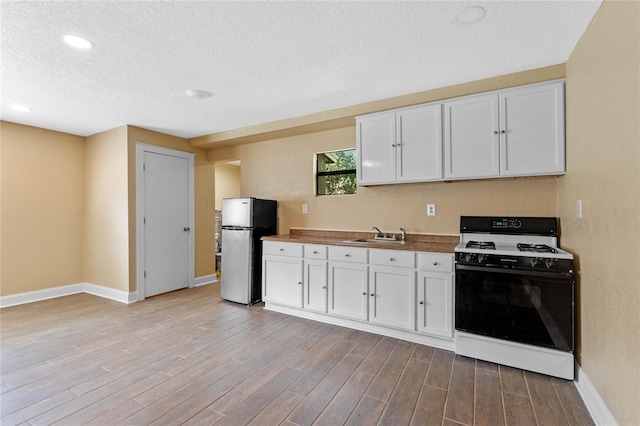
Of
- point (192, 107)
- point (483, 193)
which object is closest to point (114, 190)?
point (192, 107)

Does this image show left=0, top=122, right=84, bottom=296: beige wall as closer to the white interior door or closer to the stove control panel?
the white interior door

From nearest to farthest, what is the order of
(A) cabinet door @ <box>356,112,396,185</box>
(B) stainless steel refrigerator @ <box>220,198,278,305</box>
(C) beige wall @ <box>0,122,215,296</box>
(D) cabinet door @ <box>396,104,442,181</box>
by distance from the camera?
(D) cabinet door @ <box>396,104,442,181</box>, (A) cabinet door @ <box>356,112,396,185</box>, (B) stainless steel refrigerator @ <box>220,198,278,305</box>, (C) beige wall @ <box>0,122,215,296</box>

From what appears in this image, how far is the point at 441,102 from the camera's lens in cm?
285

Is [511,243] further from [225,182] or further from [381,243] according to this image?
[225,182]

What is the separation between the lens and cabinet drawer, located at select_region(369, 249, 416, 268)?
274 centimetres

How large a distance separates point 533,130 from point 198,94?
A: 306 centimetres

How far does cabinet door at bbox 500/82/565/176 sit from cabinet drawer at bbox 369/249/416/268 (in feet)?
3.56

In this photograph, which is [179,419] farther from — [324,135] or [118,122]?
[118,122]

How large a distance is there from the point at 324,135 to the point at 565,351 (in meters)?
3.16

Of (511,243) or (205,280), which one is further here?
(205,280)

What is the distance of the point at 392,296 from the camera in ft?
9.30

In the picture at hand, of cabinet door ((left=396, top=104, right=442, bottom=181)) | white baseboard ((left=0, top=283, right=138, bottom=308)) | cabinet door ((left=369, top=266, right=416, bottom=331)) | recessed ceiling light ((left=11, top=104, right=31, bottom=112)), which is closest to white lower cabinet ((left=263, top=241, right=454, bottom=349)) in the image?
cabinet door ((left=369, top=266, right=416, bottom=331))

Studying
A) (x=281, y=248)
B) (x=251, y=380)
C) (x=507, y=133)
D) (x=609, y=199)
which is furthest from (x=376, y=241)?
(x=609, y=199)

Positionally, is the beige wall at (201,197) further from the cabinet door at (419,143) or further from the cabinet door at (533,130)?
the cabinet door at (533,130)
